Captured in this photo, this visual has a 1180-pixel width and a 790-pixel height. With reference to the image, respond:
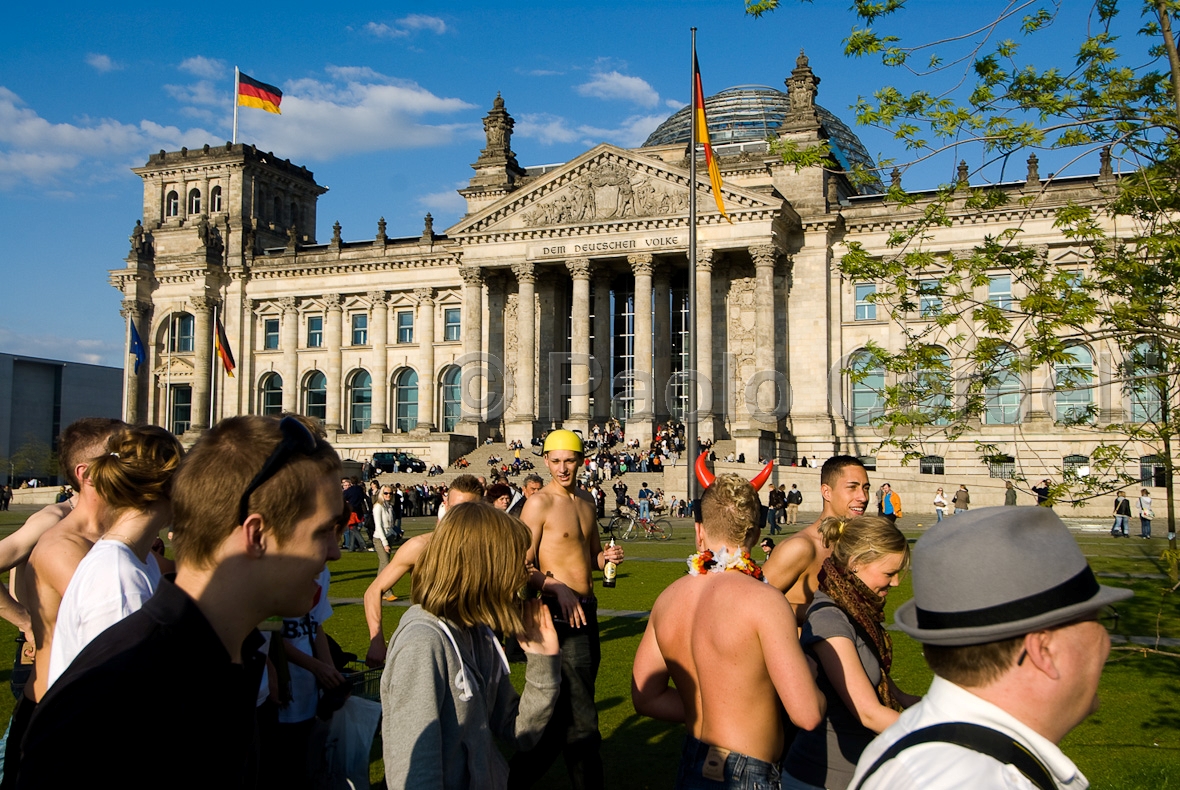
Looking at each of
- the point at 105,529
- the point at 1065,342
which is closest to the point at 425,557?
the point at 105,529

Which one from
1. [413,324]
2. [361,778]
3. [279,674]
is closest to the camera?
[361,778]

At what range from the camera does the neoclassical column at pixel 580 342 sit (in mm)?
50375

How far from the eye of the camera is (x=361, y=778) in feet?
13.6

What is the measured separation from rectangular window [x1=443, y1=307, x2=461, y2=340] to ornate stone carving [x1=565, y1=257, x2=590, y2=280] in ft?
37.1

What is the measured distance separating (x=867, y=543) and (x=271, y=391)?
6368 centimetres

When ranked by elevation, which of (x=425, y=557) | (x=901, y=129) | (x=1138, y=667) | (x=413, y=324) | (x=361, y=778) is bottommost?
(x=1138, y=667)

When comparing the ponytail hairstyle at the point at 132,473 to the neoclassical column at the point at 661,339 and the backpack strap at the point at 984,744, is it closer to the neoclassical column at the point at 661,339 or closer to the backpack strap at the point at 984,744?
the backpack strap at the point at 984,744

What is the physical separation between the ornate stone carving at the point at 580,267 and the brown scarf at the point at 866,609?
46.4 meters

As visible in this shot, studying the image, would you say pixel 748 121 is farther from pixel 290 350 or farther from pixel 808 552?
pixel 808 552

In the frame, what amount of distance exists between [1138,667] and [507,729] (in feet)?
30.0

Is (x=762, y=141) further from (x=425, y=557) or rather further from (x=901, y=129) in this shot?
(x=425, y=557)

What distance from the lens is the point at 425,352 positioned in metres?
59.8

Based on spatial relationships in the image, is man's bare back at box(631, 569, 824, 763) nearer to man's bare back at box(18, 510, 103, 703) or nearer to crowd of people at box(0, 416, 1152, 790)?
crowd of people at box(0, 416, 1152, 790)

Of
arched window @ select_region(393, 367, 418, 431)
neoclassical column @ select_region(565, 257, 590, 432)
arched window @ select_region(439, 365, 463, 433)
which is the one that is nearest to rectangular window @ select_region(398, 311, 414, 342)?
arched window @ select_region(393, 367, 418, 431)
